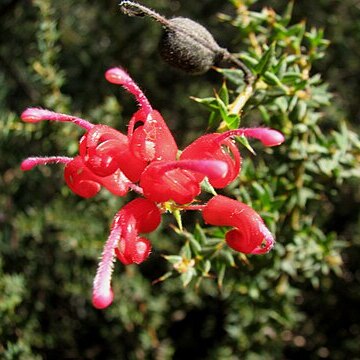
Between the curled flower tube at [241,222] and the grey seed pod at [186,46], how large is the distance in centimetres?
32

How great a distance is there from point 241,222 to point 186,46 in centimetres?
38

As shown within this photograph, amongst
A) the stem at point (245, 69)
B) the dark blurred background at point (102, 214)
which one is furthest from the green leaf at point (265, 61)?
the dark blurred background at point (102, 214)

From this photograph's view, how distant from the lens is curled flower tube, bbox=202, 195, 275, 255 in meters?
0.91

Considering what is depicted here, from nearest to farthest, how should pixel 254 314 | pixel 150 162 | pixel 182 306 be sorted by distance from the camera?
pixel 150 162
pixel 254 314
pixel 182 306

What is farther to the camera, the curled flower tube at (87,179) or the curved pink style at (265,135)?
the curled flower tube at (87,179)

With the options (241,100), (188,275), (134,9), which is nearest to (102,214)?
(188,275)

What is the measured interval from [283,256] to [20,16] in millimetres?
1349

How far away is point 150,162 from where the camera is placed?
0.92 metres

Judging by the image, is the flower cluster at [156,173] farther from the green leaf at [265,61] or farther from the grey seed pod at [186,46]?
the green leaf at [265,61]

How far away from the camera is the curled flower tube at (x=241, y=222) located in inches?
35.9

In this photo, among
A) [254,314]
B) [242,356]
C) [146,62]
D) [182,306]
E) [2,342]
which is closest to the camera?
[2,342]

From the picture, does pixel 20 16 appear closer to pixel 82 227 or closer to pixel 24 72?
pixel 24 72

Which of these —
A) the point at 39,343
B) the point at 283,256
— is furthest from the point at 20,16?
the point at 283,256

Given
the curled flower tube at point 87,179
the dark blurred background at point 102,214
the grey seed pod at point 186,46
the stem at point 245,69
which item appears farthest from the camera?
the dark blurred background at point 102,214
